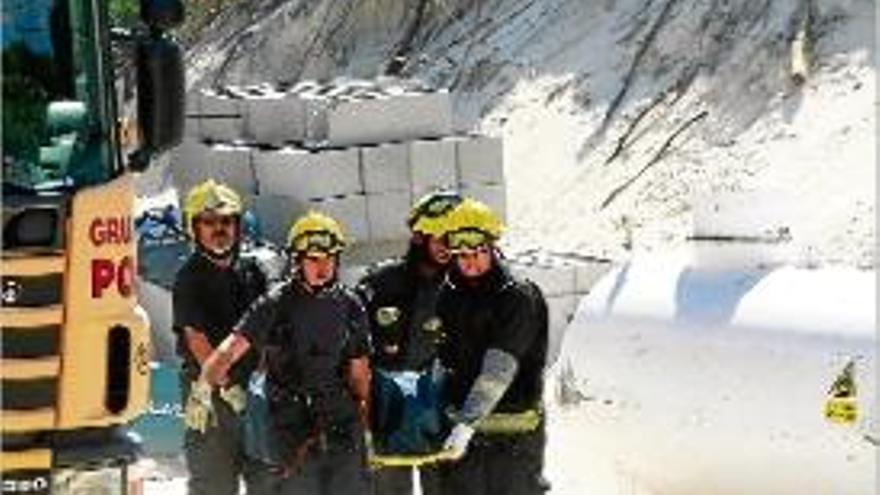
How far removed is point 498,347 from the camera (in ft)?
24.4

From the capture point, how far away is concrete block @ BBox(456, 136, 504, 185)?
55.7ft

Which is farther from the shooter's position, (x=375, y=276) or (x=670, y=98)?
(x=670, y=98)

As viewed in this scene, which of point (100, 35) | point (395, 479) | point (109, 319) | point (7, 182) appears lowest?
point (395, 479)

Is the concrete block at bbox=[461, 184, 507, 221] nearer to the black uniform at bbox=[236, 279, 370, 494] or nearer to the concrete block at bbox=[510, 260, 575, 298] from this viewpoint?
the concrete block at bbox=[510, 260, 575, 298]

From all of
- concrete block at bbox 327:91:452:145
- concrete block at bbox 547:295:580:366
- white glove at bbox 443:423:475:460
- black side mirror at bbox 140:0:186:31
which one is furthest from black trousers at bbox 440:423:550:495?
concrete block at bbox 327:91:452:145

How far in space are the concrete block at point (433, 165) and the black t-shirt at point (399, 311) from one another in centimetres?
835

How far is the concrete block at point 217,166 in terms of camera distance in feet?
56.7

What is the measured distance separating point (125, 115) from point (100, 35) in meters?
0.33

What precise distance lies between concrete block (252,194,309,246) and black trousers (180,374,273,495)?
8.09 meters

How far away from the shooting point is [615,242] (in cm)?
2066

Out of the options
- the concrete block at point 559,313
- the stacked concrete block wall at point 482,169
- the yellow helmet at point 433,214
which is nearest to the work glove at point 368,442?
the yellow helmet at point 433,214

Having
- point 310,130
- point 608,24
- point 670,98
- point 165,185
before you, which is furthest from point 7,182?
point 165,185

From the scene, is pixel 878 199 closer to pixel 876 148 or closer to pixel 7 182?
pixel 876 148

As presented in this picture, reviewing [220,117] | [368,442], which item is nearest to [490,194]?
[220,117]
